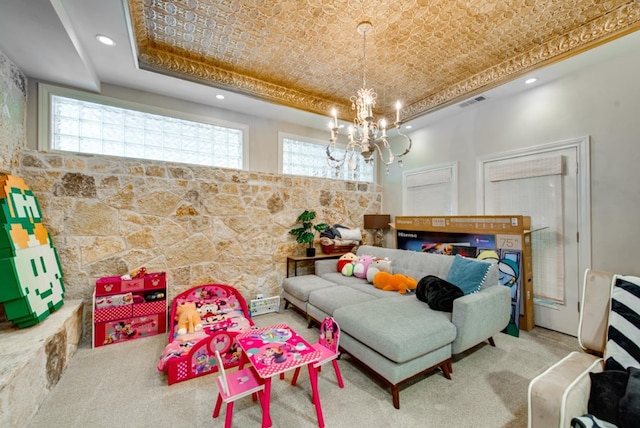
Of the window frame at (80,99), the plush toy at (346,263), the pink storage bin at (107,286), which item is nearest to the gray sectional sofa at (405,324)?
the plush toy at (346,263)

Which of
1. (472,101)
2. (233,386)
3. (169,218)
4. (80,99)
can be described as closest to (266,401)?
(233,386)

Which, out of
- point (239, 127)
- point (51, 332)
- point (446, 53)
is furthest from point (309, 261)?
point (446, 53)

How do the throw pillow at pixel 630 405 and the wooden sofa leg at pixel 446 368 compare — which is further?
the wooden sofa leg at pixel 446 368

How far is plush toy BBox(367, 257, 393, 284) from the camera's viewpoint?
10.6ft

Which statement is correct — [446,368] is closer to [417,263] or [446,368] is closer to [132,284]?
[417,263]

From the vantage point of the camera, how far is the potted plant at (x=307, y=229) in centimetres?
387

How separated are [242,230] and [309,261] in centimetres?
121

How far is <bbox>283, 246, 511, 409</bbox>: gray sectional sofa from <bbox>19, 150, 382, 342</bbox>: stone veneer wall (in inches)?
47.1

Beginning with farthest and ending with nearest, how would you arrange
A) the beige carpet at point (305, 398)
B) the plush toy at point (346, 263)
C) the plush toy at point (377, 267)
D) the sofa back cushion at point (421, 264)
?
the plush toy at point (346, 263), the plush toy at point (377, 267), the sofa back cushion at point (421, 264), the beige carpet at point (305, 398)

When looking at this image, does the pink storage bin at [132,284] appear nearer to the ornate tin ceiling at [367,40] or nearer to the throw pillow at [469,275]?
the ornate tin ceiling at [367,40]

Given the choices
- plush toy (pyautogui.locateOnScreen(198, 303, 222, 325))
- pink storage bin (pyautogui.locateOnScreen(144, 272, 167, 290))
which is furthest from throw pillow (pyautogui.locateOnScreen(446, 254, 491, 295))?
pink storage bin (pyautogui.locateOnScreen(144, 272, 167, 290))

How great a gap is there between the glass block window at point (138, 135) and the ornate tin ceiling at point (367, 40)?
74 centimetres

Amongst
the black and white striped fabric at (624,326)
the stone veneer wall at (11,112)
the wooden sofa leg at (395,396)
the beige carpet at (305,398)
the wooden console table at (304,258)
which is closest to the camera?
the black and white striped fabric at (624,326)

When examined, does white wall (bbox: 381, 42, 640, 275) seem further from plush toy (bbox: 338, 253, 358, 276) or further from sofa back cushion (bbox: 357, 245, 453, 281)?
plush toy (bbox: 338, 253, 358, 276)
